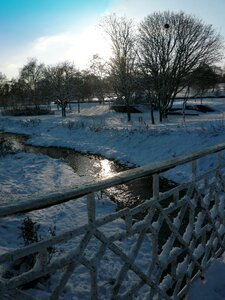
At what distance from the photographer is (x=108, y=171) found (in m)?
13.2

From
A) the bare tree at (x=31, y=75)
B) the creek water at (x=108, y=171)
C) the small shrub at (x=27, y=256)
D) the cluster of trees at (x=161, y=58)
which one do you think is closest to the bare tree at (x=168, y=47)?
the cluster of trees at (x=161, y=58)

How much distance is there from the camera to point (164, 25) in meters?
26.0

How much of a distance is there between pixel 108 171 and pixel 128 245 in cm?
741

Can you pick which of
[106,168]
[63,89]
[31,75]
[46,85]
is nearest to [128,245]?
[106,168]

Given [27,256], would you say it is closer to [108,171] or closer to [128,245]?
[128,245]

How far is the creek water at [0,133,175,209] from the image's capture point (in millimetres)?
9219

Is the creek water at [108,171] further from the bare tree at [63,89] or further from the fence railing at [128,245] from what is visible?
the bare tree at [63,89]

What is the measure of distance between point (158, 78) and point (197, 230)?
23.3m

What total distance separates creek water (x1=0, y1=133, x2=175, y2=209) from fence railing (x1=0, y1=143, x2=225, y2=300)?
1721 mm

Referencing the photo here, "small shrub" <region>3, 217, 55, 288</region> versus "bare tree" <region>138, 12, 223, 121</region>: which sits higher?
"bare tree" <region>138, 12, 223, 121</region>

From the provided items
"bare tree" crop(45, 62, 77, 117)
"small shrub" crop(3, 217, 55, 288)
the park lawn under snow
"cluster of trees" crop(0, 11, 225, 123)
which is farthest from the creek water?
"bare tree" crop(45, 62, 77, 117)

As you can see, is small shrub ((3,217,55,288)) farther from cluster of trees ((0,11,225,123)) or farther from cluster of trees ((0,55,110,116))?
cluster of trees ((0,55,110,116))

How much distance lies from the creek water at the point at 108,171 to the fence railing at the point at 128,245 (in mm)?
1721

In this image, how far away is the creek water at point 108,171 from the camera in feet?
30.2
